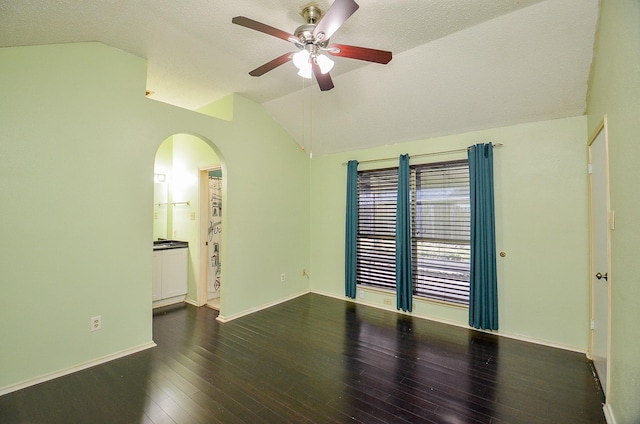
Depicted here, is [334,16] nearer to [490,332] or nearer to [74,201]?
[74,201]

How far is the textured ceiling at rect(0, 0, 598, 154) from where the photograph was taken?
210 cm

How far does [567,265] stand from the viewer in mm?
2910

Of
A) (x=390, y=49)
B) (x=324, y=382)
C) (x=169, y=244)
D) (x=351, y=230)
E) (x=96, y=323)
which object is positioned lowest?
(x=324, y=382)

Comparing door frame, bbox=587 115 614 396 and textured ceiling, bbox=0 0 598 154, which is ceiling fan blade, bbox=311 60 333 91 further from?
door frame, bbox=587 115 614 396

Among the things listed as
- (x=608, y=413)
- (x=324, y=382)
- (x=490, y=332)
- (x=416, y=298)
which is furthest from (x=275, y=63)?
(x=490, y=332)

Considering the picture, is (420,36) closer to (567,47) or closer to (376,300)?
(567,47)

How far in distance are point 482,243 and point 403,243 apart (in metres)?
0.97

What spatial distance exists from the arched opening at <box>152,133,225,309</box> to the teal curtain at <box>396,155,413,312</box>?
261 cm

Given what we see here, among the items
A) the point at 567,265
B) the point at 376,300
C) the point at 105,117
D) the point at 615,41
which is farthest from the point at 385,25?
the point at 376,300

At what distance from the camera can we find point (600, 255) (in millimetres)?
2354

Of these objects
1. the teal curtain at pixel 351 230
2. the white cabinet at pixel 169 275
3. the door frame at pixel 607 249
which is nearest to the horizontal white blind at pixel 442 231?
the teal curtain at pixel 351 230

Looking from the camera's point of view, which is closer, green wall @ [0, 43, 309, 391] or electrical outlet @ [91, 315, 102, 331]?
green wall @ [0, 43, 309, 391]

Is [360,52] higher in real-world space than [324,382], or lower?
higher

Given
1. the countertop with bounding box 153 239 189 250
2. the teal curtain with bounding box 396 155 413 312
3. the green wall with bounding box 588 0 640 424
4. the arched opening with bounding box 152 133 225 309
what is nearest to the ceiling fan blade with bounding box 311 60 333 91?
the green wall with bounding box 588 0 640 424
